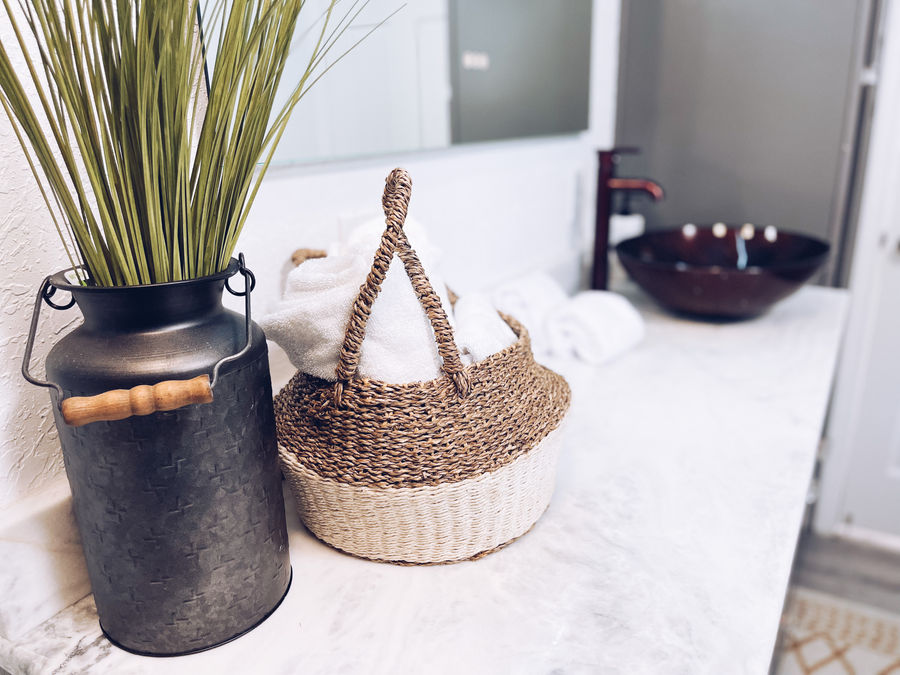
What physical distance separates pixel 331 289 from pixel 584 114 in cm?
111

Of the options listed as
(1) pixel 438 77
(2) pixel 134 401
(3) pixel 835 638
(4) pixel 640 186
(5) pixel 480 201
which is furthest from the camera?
(3) pixel 835 638

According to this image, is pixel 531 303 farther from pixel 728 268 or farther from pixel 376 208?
pixel 728 268

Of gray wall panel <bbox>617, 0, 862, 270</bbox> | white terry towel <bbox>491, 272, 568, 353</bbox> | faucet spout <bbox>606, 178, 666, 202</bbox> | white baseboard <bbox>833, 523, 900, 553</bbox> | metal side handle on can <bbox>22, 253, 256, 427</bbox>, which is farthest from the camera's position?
white baseboard <bbox>833, 523, 900, 553</bbox>

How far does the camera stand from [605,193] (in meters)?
1.47

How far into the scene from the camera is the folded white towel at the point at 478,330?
2.07 feet

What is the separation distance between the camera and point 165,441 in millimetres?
480

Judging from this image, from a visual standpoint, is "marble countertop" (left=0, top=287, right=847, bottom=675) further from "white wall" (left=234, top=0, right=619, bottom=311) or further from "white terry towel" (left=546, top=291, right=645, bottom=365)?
"white wall" (left=234, top=0, right=619, bottom=311)

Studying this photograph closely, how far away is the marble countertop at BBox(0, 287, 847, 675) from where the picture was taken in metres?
0.54

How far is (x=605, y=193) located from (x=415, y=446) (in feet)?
3.47

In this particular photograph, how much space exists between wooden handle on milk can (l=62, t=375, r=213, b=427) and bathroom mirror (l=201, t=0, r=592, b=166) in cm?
30

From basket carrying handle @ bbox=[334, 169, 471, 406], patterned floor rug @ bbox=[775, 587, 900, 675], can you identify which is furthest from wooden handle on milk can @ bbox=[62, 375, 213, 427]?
patterned floor rug @ bbox=[775, 587, 900, 675]

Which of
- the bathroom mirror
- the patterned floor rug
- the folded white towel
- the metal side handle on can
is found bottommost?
the patterned floor rug

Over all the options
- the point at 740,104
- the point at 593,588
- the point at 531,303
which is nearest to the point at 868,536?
the point at 740,104

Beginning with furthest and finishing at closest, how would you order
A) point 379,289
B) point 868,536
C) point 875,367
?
1. point 868,536
2. point 875,367
3. point 379,289
